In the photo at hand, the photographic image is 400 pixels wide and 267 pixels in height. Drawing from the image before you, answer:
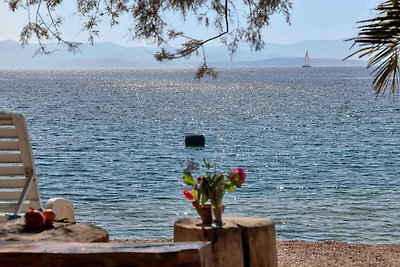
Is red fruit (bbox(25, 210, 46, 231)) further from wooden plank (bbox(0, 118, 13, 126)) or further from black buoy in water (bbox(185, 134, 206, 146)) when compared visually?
black buoy in water (bbox(185, 134, 206, 146))

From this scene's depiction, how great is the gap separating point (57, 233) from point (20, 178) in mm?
1220

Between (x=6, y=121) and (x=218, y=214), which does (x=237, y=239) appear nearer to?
(x=218, y=214)

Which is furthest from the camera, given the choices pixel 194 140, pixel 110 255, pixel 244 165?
pixel 194 140

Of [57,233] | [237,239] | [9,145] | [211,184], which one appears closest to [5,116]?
[9,145]

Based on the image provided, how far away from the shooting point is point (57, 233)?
14.7 ft

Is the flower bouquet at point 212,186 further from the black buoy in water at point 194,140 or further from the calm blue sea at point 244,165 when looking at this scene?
the black buoy in water at point 194,140

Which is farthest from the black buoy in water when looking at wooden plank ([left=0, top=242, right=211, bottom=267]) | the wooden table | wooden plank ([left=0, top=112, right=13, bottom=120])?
wooden plank ([left=0, top=242, right=211, bottom=267])

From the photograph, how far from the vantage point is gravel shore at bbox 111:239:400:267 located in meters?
7.51

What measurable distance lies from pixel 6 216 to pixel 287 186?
1593 centimetres

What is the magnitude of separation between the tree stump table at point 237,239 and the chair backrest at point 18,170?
46.5 inches

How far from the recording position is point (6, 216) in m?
5.25

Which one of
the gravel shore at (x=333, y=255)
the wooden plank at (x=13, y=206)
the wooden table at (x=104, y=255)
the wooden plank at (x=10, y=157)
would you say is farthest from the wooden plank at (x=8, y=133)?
the gravel shore at (x=333, y=255)

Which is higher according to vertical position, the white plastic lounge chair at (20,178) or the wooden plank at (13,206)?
the white plastic lounge chair at (20,178)

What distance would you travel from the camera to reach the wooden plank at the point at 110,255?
139 inches
